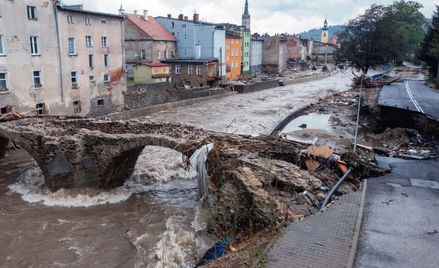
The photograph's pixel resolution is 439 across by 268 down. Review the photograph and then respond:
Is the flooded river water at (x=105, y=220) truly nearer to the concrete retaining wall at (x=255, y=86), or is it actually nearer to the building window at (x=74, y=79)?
the building window at (x=74, y=79)

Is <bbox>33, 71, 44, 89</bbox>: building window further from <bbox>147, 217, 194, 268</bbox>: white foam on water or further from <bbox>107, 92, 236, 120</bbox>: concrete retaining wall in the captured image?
<bbox>147, 217, 194, 268</bbox>: white foam on water

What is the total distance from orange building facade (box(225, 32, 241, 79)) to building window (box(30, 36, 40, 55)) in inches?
1178

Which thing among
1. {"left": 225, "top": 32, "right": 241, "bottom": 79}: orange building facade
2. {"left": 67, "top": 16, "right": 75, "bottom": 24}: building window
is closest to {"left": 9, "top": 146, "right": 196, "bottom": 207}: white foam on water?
{"left": 67, "top": 16, "right": 75, "bottom": 24}: building window

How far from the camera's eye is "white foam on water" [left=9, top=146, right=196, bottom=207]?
1252 cm

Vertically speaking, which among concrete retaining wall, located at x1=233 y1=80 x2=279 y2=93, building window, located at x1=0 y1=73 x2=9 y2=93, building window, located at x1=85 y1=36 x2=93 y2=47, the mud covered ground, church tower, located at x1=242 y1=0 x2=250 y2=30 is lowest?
the mud covered ground

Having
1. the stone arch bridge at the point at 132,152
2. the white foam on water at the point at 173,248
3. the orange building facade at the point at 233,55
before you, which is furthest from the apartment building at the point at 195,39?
the white foam on water at the point at 173,248

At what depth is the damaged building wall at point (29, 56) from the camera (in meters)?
19.5

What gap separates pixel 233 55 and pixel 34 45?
34475 millimetres

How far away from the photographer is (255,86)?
44.3 m

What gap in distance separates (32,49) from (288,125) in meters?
18.5

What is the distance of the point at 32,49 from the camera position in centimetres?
2103

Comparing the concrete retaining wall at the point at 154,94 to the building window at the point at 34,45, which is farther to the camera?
the concrete retaining wall at the point at 154,94

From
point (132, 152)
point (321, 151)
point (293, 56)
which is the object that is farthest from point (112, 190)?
point (293, 56)

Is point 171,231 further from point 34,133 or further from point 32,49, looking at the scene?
point 32,49
